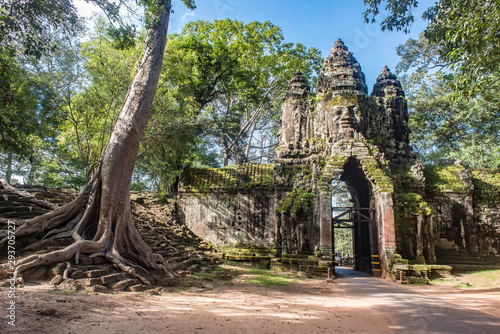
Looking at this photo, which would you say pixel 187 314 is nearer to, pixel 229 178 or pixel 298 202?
pixel 298 202

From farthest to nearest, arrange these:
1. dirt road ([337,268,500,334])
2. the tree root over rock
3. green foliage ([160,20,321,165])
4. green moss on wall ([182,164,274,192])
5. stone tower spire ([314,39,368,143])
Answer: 1. green foliage ([160,20,321,165])
2. green moss on wall ([182,164,274,192])
3. stone tower spire ([314,39,368,143])
4. the tree root over rock
5. dirt road ([337,268,500,334])

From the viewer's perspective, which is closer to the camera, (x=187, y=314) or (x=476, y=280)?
(x=187, y=314)

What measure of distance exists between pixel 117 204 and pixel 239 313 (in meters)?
3.87

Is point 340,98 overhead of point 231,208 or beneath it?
overhead

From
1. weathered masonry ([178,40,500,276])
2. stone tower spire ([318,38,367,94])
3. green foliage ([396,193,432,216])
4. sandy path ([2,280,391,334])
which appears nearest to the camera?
sandy path ([2,280,391,334])

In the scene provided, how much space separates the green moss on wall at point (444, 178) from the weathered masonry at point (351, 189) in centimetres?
4

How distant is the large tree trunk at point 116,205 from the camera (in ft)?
22.0

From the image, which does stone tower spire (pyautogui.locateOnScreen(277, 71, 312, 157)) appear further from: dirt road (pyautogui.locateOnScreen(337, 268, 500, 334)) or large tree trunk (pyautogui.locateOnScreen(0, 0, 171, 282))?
large tree trunk (pyautogui.locateOnScreen(0, 0, 171, 282))

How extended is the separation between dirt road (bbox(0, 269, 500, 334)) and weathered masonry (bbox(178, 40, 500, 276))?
5.34 m

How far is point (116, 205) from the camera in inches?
280

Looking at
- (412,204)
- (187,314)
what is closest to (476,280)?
(412,204)

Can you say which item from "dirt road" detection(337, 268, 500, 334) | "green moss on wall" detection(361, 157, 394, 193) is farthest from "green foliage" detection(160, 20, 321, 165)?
"dirt road" detection(337, 268, 500, 334)

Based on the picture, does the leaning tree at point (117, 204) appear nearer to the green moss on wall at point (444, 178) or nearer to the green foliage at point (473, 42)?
the green foliage at point (473, 42)

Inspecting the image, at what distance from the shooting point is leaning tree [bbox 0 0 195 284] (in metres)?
6.61
